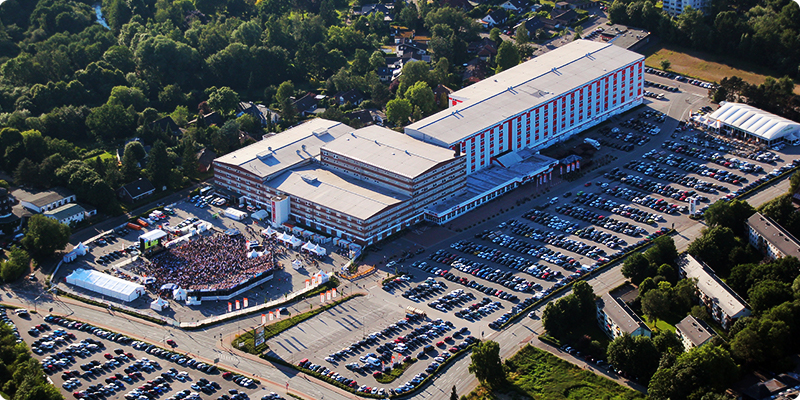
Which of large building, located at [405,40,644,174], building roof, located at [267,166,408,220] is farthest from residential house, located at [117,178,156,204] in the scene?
large building, located at [405,40,644,174]

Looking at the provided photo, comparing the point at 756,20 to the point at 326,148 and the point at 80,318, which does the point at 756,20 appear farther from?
the point at 80,318

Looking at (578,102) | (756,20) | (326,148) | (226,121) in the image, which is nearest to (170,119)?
(226,121)

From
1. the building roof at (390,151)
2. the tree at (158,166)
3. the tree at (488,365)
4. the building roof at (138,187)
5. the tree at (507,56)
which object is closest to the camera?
the tree at (488,365)

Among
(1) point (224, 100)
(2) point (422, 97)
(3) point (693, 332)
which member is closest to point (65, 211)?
(1) point (224, 100)

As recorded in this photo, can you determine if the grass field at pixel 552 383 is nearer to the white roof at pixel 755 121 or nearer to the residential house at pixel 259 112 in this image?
the white roof at pixel 755 121

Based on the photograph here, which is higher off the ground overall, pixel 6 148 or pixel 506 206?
pixel 6 148

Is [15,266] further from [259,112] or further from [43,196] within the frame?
[259,112]

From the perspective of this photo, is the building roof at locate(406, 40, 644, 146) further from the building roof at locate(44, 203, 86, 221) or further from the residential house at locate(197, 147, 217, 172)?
the building roof at locate(44, 203, 86, 221)

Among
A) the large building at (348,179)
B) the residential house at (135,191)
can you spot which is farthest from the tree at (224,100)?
the residential house at (135,191)
